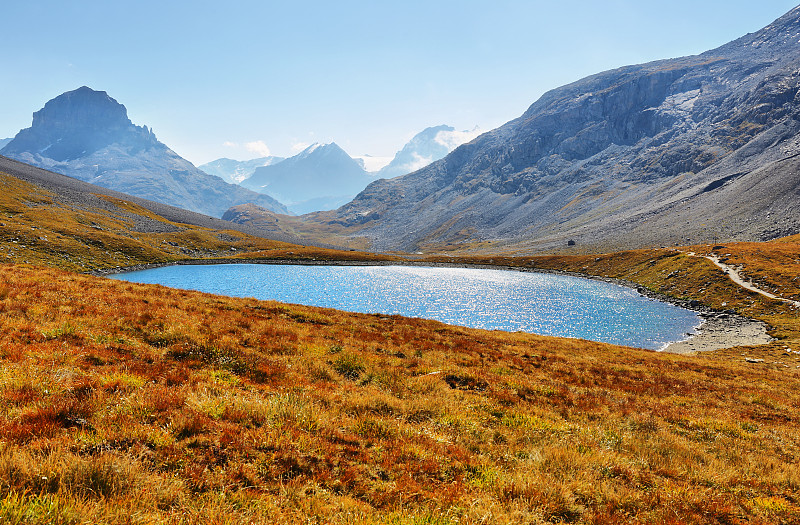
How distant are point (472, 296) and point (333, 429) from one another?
240ft

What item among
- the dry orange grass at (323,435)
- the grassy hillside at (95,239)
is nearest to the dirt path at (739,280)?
the dry orange grass at (323,435)

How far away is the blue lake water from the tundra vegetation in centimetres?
3639

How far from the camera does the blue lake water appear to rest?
56.8 meters

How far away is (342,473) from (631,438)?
9047mm

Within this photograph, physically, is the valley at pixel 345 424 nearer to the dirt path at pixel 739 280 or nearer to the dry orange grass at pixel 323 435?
the dry orange grass at pixel 323 435

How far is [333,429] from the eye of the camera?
784 centimetres

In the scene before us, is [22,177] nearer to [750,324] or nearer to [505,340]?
[505,340]

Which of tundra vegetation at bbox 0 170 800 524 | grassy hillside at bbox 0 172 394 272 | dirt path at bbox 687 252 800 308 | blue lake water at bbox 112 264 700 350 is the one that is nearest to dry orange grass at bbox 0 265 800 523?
tundra vegetation at bbox 0 170 800 524

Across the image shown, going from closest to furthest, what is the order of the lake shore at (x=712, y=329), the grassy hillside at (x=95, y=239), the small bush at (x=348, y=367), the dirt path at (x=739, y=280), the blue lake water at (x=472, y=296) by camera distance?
the small bush at (x=348, y=367) < the lake shore at (x=712, y=329) < the dirt path at (x=739, y=280) < the blue lake water at (x=472, y=296) < the grassy hillside at (x=95, y=239)

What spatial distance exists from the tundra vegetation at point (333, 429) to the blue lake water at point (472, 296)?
36389mm

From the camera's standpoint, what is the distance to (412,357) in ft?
59.2

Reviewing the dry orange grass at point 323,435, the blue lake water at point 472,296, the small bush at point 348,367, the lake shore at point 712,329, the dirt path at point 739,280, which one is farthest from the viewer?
the blue lake water at point 472,296

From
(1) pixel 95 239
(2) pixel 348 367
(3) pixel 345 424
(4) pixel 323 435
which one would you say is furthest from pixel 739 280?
(1) pixel 95 239

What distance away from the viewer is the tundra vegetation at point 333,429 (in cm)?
504
